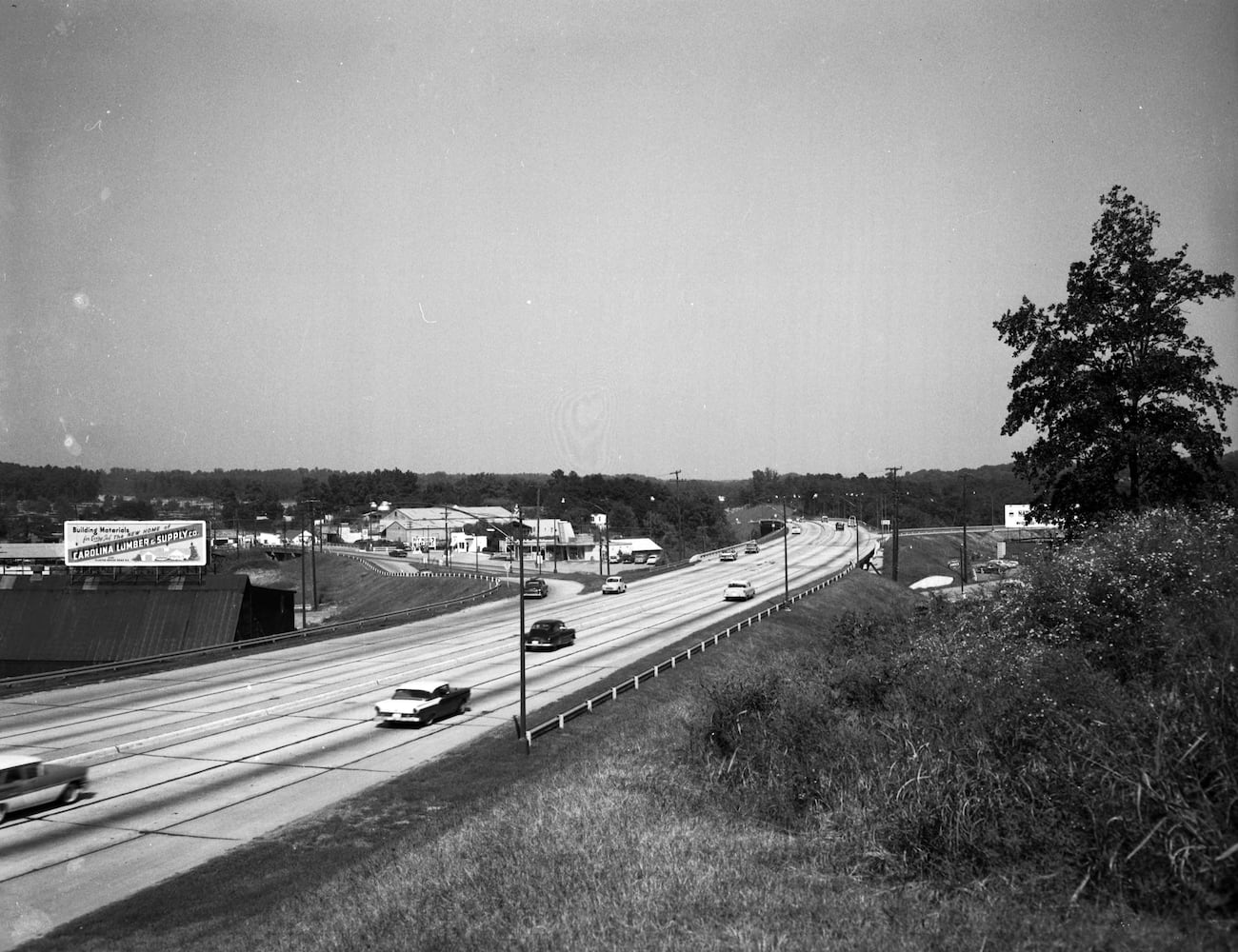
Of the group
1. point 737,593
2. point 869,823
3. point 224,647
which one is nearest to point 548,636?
point 224,647

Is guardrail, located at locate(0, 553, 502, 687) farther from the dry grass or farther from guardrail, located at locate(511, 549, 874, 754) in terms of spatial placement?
the dry grass

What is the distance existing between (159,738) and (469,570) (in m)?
70.4

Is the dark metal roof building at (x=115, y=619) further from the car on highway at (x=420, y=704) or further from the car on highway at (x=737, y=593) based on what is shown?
the car on highway at (x=737, y=593)

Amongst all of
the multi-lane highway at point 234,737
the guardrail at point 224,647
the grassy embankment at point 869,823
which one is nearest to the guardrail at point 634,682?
the multi-lane highway at point 234,737

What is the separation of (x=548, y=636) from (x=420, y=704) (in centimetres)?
1589

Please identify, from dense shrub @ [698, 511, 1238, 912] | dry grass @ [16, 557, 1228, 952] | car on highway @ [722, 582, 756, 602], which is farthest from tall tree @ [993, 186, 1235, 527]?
car on highway @ [722, 582, 756, 602]

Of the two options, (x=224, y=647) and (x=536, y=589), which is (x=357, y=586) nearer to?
(x=536, y=589)

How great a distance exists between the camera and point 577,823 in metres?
15.0

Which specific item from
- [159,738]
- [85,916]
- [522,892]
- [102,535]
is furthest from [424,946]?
[102,535]

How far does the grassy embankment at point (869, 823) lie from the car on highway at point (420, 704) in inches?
208

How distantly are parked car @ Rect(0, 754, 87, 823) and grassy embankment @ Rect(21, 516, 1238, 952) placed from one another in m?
5.94

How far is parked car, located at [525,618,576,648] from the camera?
42844 mm

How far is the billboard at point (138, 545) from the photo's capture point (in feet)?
173

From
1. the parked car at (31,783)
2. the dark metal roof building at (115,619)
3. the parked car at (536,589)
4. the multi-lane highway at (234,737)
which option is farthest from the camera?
the parked car at (536,589)
